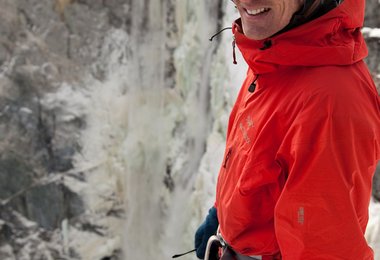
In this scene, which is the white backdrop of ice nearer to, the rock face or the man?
the rock face

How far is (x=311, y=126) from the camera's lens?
3.56ft

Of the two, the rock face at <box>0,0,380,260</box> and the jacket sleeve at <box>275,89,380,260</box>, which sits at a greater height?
the jacket sleeve at <box>275,89,380,260</box>

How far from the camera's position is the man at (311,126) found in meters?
1.08

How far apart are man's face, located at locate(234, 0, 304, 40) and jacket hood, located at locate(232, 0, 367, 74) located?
0.04 m

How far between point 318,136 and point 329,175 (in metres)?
0.10

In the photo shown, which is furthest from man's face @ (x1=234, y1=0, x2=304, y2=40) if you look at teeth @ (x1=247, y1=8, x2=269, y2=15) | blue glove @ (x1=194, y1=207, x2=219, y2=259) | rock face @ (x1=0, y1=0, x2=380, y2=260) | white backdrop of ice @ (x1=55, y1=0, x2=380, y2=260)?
rock face @ (x1=0, y1=0, x2=380, y2=260)

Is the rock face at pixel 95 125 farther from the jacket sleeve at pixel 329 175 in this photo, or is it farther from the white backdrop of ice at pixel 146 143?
the jacket sleeve at pixel 329 175

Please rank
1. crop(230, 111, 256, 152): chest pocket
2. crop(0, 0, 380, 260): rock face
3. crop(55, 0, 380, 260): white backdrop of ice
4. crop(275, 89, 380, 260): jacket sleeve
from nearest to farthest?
crop(275, 89, 380, 260): jacket sleeve → crop(230, 111, 256, 152): chest pocket → crop(55, 0, 380, 260): white backdrop of ice → crop(0, 0, 380, 260): rock face

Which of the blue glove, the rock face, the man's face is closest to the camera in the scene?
the man's face

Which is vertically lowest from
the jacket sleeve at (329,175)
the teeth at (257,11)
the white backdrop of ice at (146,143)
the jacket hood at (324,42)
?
the white backdrop of ice at (146,143)

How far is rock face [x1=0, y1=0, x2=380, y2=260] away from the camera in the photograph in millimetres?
5500

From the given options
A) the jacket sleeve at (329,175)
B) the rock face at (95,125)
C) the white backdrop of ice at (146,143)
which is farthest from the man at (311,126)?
the rock face at (95,125)

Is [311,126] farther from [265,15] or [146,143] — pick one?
[146,143]

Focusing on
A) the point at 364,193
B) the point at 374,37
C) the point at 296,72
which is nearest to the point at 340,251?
the point at 364,193
